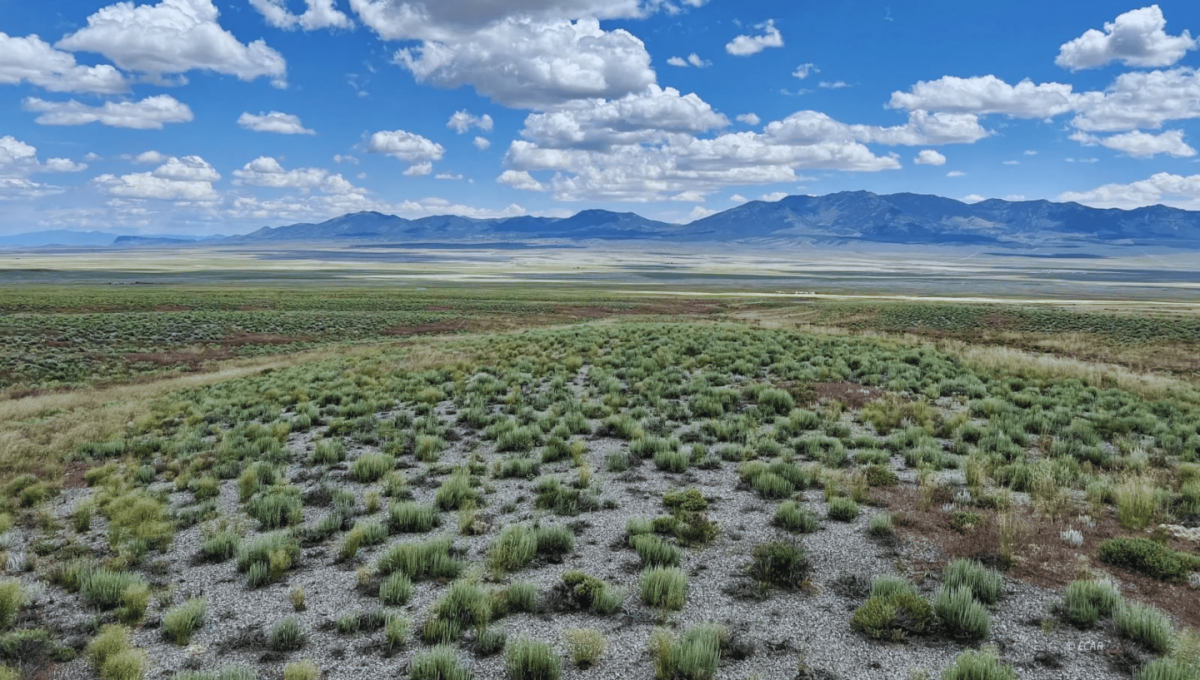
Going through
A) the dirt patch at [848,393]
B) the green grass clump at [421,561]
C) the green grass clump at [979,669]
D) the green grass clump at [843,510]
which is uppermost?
the dirt patch at [848,393]

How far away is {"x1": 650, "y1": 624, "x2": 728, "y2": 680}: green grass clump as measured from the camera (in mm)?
5359

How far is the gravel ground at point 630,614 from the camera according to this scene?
5.53 m

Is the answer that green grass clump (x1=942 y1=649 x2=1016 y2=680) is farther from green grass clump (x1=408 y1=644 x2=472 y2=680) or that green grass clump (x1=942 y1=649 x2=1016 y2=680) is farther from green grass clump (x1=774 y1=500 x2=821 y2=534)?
green grass clump (x1=408 y1=644 x2=472 y2=680)

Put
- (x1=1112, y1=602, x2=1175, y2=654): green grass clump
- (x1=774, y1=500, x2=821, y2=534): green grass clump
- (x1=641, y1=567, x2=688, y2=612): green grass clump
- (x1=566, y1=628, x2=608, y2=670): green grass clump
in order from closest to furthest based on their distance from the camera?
1. (x1=1112, y1=602, x2=1175, y2=654): green grass clump
2. (x1=566, y1=628, x2=608, y2=670): green grass clump
3. (x1=641, y1=567, x2=688, y2=612): green grass clump
4. (x1=774, y1=500, x2=821, y2=534): green grass clump

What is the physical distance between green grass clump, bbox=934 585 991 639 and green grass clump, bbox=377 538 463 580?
5.15 m

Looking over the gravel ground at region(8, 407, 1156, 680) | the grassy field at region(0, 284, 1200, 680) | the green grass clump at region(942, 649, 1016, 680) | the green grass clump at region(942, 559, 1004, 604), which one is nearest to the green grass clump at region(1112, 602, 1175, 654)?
the grassy field at region(0, 284, 1200, 680)

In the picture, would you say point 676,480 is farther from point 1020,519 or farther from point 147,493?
point 147,493

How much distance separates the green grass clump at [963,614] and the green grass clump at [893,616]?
0.42ft

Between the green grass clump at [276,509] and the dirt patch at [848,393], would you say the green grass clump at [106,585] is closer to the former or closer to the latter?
the green grass clump at [276,509]

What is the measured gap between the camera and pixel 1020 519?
8.22 meters

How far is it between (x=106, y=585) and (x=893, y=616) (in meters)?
8.42

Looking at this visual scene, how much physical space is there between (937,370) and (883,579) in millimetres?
15725

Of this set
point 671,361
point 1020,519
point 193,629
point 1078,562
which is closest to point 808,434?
point 1020,519

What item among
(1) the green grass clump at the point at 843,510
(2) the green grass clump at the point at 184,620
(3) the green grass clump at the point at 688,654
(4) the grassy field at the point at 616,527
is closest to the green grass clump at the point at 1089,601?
(4) the grassy field at the point at 616,527
